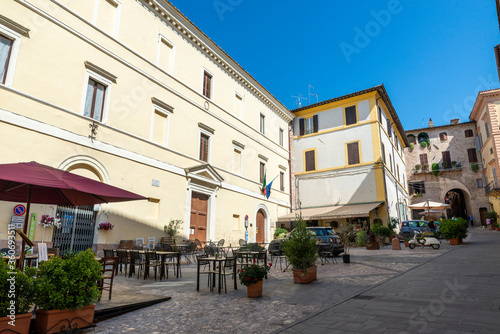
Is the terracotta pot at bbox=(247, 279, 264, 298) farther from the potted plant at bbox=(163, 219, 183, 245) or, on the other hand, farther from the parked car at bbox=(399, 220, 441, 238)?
the parked car at bbox=(399, 220, 441, 238)

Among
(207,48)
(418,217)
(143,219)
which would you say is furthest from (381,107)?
(418,217)

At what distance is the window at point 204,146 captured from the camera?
1706cm

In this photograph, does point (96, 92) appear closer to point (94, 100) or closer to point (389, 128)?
point (94, 100)

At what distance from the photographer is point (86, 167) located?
11180 millimetres

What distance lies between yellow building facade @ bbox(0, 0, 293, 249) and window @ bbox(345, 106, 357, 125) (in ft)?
29.1

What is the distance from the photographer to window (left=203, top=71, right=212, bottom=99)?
17938mm

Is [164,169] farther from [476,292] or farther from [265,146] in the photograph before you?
[476,292]

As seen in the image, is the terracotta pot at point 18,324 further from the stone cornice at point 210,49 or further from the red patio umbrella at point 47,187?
the stone cornice at point 210,49

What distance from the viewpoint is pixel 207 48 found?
711 inches

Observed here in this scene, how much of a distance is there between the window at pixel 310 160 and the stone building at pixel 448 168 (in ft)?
79.6

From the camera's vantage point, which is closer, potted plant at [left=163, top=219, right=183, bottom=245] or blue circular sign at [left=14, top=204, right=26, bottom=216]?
blue circular sign at [left=14, top=204, right=26, bottom=216]

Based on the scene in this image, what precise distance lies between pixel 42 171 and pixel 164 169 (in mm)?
8929

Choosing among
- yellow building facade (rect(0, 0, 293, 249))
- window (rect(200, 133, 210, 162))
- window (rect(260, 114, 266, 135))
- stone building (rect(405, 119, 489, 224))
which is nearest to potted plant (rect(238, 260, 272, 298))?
yellow building facade (rect(0, 0, 293, 249))

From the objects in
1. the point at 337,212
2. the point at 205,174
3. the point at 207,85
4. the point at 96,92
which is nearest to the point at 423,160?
the point at 337,212
